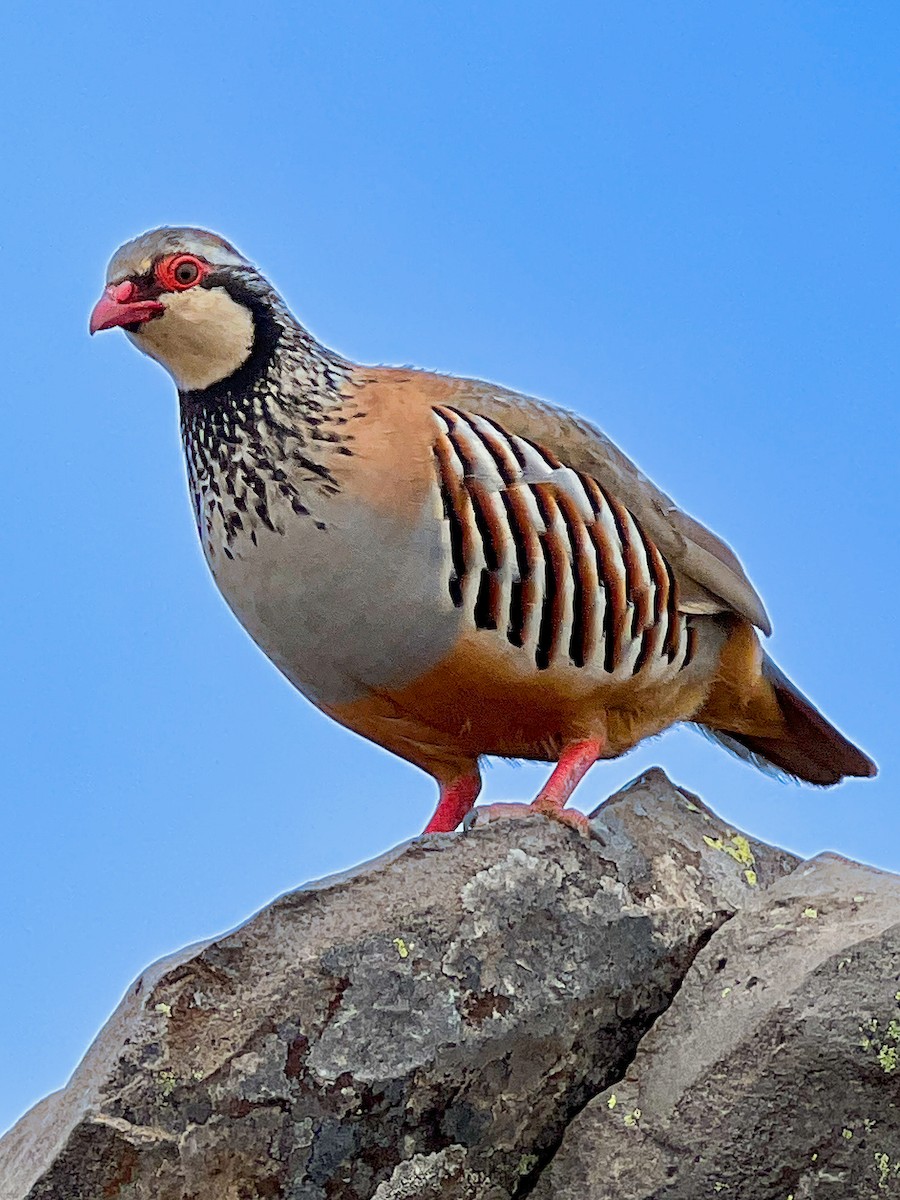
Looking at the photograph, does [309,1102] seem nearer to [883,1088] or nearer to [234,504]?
[883,1088]

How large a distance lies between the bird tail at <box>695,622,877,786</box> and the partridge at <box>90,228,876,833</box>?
26 centimetres

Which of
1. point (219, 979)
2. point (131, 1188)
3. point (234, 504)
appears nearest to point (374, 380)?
point (234, 504)

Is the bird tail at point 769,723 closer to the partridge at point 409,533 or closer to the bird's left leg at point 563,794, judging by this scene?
the partridge at point 409,533

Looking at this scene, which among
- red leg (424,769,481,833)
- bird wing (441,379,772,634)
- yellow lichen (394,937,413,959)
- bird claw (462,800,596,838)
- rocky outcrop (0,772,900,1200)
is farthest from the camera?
red leg (424,769,481,833)

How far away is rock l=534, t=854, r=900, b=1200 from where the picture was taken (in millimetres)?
2613

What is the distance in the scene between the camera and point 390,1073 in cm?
264

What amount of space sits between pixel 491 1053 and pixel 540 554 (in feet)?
3.51

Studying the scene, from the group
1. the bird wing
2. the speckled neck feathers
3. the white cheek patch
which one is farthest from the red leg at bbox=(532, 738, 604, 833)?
the white cheek patch

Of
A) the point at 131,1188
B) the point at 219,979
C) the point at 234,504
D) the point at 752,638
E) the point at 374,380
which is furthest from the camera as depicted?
→ the point at 752,638

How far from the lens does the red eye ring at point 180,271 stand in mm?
3182

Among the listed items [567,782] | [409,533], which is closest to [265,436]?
[409,533]

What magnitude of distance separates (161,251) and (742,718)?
6.15 ft

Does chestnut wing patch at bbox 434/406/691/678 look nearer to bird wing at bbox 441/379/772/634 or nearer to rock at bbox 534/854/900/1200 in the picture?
bird wing at bbox 441/379/772/634

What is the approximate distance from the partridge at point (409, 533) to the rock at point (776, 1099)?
0.56 metres
